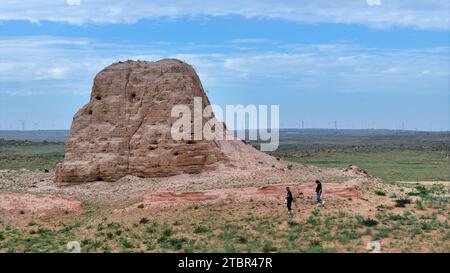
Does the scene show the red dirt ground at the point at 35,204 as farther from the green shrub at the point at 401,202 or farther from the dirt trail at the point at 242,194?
the green shrub at the point at 401,202

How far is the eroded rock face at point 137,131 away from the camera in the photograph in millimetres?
30625

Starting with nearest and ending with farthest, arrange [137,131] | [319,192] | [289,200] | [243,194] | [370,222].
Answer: [370,222], [289,200], [319,192], [243,194], [137,131]

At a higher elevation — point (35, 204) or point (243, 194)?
point (243, 194)

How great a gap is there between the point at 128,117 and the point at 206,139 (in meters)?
4.41

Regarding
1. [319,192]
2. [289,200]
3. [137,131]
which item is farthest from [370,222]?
[137,131]

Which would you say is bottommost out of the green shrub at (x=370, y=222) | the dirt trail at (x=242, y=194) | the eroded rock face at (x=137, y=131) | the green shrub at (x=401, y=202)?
the green shrub at (x=370, y=222)

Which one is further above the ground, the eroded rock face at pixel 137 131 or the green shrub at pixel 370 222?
the eroded rock face at pixel 137 131

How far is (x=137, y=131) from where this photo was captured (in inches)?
1248

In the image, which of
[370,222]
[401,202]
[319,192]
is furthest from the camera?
[401,202]

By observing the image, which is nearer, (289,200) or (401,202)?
(289,200)

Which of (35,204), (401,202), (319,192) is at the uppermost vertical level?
(319,192)

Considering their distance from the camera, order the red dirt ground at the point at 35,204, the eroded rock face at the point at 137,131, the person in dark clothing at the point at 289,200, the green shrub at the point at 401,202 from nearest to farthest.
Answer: the person in dark clothing at the point at 289,200
the green shrub at the point at 401,202
the red dirt ground at the point at 35,204
the eroded rock face at the point at 137,131

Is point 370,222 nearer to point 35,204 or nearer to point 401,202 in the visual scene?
point 401,202

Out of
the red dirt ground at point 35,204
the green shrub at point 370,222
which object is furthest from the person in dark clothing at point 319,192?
the red dirt ground at point 35,204
